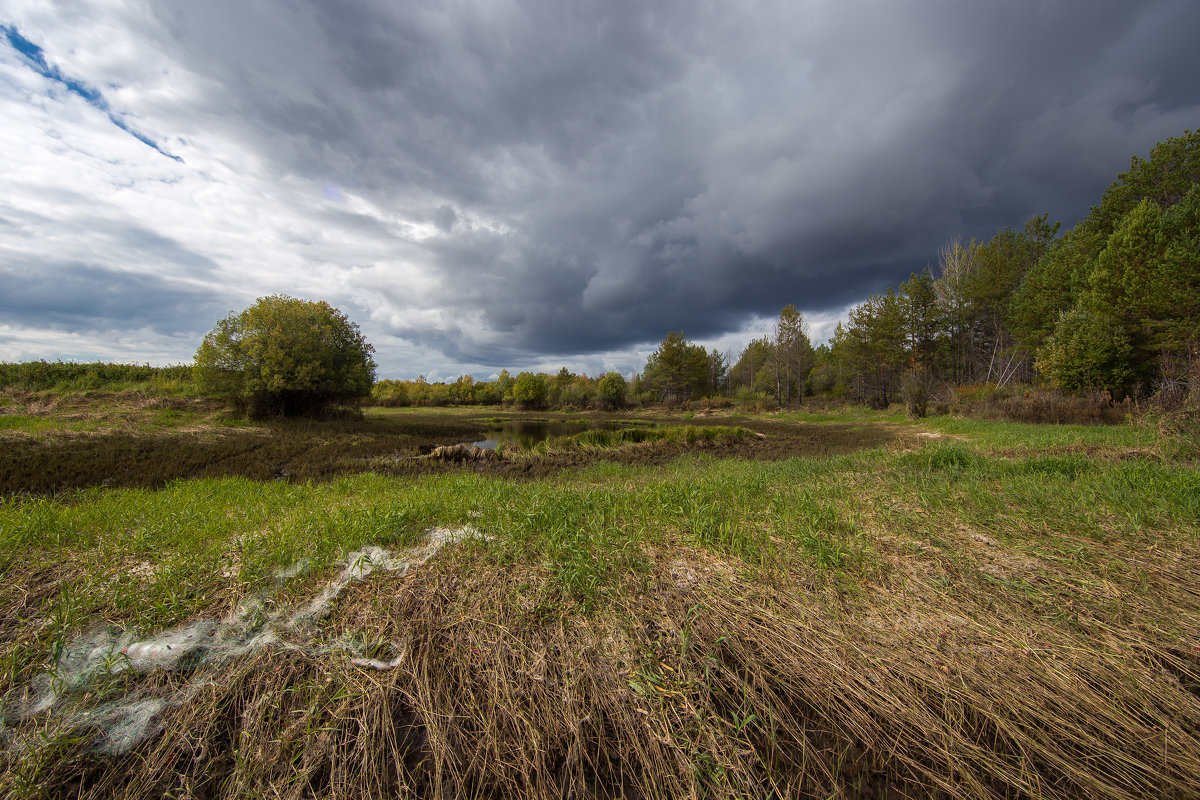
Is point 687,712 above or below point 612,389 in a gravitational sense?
below

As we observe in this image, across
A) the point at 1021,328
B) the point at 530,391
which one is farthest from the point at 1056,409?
the point at 530,391

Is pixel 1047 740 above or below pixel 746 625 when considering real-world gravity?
below

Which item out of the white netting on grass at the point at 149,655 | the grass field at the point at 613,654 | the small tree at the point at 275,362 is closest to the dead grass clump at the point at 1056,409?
the grass field at the point at 613,654

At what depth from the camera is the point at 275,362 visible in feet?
77.7

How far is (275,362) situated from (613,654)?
2865 centimetres

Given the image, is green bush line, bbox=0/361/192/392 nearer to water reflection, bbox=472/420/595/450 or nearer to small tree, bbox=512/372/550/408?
water reflection, bbox=472/420/595/450

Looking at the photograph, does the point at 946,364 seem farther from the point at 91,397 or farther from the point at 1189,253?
the point at 91,397

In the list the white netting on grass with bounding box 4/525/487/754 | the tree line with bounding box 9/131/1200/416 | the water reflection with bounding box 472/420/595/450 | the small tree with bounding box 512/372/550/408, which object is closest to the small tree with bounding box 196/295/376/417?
the tree line with bounding box 9/131/1200/416

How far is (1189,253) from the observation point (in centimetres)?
1553

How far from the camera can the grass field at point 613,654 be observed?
92.7 inches

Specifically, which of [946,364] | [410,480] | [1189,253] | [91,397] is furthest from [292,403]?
[946,364]

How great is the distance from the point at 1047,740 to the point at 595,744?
274cm

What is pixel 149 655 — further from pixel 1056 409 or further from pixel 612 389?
pixel 612 389

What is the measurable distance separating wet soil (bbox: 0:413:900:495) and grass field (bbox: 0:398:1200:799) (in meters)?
7.26
